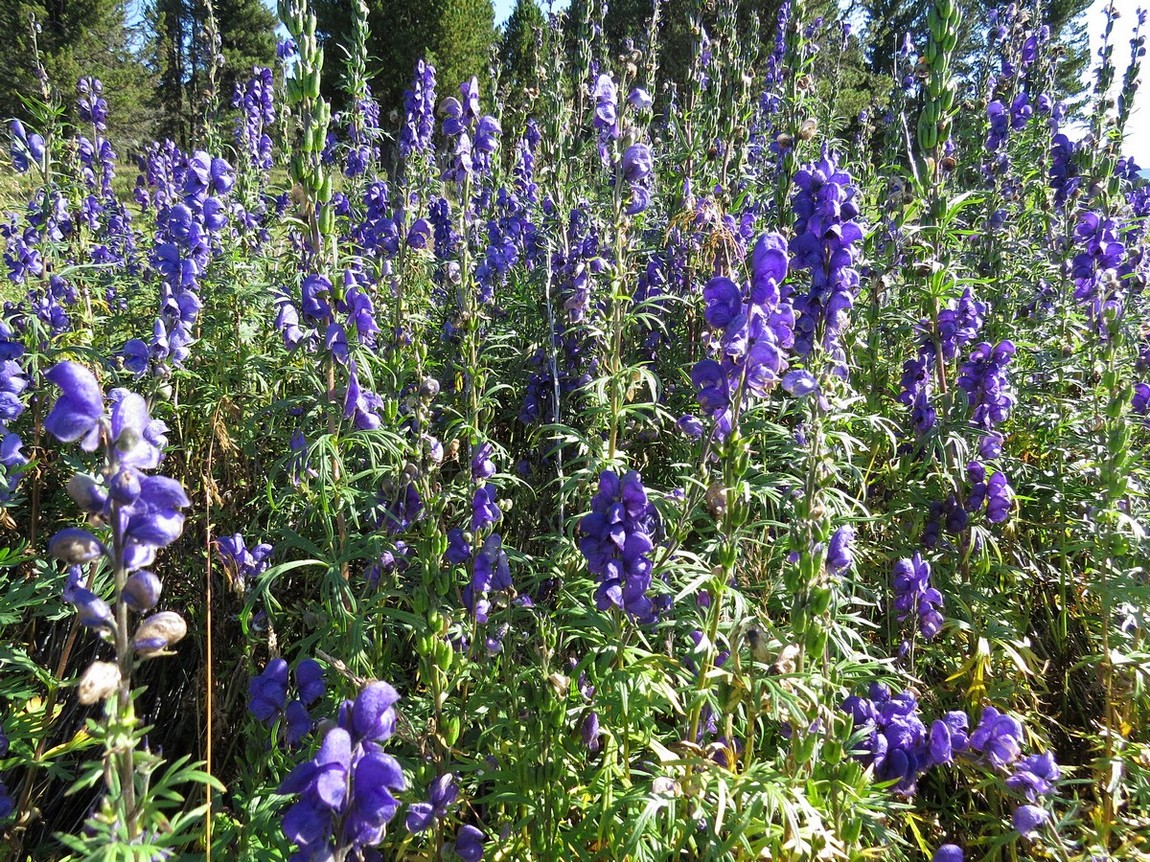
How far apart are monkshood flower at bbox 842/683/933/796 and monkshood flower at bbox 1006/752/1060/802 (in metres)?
0.26

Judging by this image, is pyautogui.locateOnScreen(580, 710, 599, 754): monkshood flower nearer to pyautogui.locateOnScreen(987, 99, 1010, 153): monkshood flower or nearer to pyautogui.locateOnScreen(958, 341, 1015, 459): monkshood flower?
pyautogui.locateOnScreen(958, 341, 1015, 459): monkshood flower

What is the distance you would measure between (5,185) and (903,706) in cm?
985

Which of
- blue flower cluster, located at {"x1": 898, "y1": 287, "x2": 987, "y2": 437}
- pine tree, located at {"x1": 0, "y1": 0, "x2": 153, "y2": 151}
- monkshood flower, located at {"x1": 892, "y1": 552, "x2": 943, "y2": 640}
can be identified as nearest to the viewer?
monkshood flower, located at {"x1": 892, "y1": 552, "x2": 943, "y2": 640}

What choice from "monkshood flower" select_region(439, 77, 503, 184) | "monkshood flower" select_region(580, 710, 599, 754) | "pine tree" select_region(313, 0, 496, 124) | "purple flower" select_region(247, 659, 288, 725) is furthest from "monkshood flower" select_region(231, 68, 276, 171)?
"pine tree" select_region(313, 0, 496, 124)

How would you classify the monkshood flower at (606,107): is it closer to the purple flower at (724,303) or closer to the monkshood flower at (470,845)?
the purple flower at (724,303)

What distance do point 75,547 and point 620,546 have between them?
4.75ft

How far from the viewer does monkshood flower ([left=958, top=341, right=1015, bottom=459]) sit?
3771 mm

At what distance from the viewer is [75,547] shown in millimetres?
1448

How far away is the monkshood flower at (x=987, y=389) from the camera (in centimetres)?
377

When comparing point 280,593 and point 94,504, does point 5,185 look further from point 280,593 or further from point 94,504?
point 94,504

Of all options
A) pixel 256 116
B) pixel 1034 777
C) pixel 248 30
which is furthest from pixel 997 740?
pixel 248 30

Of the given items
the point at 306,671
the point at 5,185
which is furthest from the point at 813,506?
the point at 5,185

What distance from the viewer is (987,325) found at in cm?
507

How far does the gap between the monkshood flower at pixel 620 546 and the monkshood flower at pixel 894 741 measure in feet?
2.84
